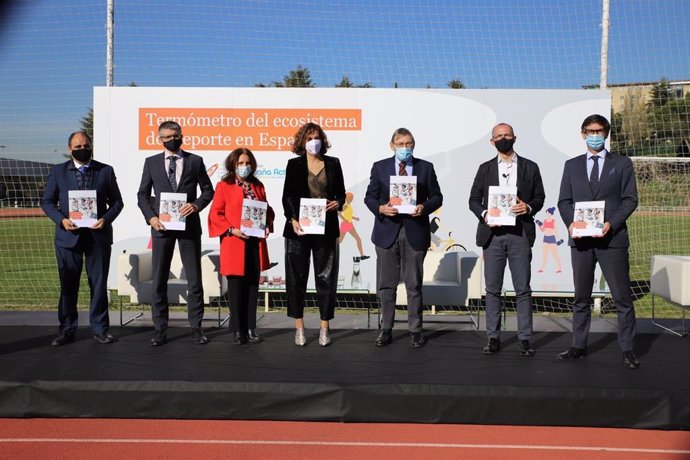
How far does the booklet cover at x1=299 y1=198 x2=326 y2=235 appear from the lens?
5.32 metres

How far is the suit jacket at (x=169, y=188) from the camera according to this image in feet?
18.3

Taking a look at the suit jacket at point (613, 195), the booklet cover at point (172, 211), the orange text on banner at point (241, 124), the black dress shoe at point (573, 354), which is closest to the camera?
the suit jacket at point (613, 195)

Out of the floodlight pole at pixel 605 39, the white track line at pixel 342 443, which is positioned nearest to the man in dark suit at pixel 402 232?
the white track line at pixel 342 443

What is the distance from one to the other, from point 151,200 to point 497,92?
171 inches

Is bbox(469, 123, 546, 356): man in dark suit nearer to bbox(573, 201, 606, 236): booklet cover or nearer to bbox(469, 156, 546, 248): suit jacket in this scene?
bbox(469, 156, 546, 248): suit jacket

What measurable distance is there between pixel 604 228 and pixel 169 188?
3.37 m

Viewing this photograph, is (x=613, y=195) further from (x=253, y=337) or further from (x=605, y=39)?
(x=605, y=39)

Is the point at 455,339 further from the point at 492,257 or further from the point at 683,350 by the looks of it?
the point at 683,350

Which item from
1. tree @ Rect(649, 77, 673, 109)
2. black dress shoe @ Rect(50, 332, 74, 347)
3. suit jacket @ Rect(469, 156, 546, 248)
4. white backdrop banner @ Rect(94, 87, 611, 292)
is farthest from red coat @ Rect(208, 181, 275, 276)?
tree @ Rect(649, 77, 673, 109)

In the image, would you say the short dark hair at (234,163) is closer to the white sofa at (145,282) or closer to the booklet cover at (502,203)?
the white sofa at (145,282)

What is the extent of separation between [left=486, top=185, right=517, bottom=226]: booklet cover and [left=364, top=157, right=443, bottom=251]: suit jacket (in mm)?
475

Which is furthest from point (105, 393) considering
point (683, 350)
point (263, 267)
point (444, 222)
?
point (444, 222)

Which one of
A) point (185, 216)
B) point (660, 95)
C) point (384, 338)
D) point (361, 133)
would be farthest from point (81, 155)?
point (660, 95)

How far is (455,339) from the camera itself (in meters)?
5.88
